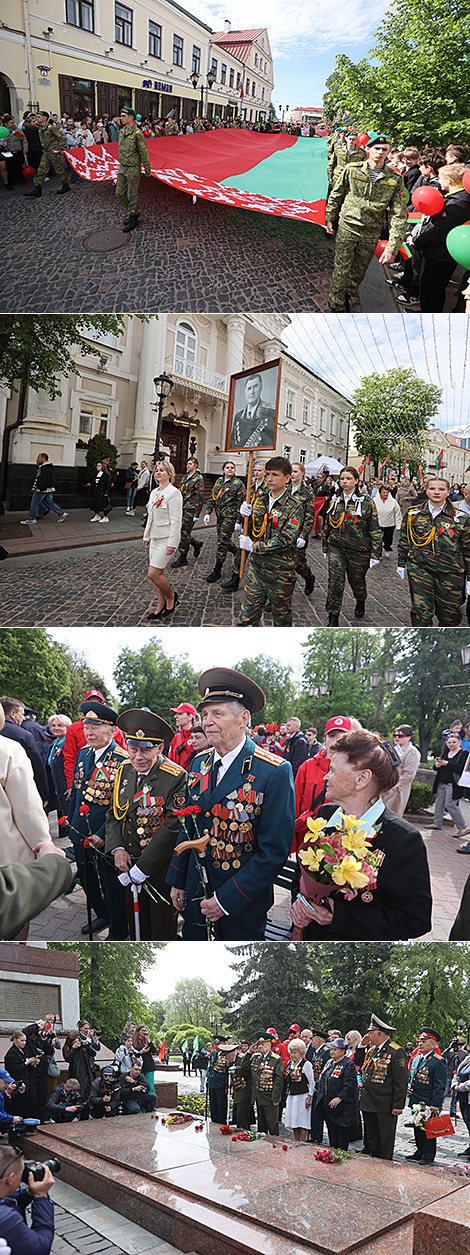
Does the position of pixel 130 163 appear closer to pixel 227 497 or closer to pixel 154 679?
pixel 227 497

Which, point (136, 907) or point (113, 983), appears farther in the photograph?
point (113, 983)

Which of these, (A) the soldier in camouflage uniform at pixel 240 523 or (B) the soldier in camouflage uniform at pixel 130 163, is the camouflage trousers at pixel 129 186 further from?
(A) the soldier in camouflage uniform at pixel 240 523

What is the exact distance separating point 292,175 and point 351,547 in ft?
9.33

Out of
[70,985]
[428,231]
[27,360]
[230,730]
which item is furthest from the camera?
[70,985]

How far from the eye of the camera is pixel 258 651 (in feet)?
15.2

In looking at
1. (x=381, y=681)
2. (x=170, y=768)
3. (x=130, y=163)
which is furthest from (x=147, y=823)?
(x=130, y=163)

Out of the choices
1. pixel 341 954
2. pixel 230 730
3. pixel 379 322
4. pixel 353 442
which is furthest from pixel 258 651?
pixel 341 954

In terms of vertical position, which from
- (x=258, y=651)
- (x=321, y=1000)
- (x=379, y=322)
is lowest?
(x=321, y=1000)

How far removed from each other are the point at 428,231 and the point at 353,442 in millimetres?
1705

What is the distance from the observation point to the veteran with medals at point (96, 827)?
15.2ft

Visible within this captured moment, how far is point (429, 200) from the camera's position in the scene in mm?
4758

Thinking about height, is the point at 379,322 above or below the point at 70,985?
above

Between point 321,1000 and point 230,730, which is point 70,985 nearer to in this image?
point 321,1000

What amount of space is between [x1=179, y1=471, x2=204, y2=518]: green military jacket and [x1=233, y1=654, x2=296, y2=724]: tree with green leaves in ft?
3.54
